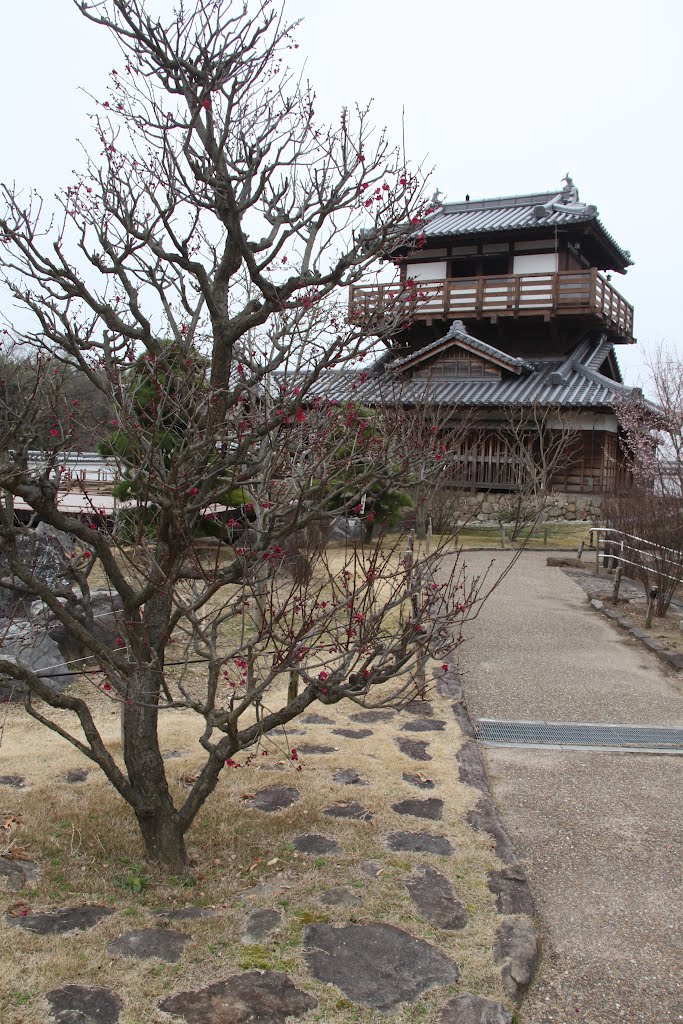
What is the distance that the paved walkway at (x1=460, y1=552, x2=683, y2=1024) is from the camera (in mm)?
3469

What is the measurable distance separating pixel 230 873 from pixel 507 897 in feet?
4.54

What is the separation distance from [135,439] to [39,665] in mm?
4419

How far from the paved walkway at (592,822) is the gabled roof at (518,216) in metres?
15.3

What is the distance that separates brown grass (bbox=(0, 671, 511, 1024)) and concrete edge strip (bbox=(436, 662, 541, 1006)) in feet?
0.21

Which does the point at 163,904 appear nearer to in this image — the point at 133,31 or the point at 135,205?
the point at 135,205

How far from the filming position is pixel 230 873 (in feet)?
13.6

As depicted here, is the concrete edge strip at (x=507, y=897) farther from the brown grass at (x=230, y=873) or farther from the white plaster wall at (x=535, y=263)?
the white plaster wall at (x=535, y=263)

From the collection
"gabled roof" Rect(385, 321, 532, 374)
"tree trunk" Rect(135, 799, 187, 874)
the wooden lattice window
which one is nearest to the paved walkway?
"tree trunk" Rect(135, 799, 187, 874)

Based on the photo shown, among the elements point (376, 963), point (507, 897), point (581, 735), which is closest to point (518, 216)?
point (581, 735)

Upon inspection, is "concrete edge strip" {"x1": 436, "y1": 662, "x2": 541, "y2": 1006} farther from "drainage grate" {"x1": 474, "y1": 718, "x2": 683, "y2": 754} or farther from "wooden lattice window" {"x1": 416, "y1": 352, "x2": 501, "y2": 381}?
"wooden lattice window" {"x1": 416, "y1": 352, "x2": 501, "y2": 381}

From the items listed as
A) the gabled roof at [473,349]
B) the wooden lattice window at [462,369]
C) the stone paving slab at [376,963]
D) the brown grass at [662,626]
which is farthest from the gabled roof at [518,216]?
the stone paving slab at [376,963]

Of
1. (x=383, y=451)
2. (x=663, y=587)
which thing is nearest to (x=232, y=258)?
(x=383, y=451)

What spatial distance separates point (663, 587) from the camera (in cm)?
1090

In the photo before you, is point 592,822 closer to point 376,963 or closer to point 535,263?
point 376,963
